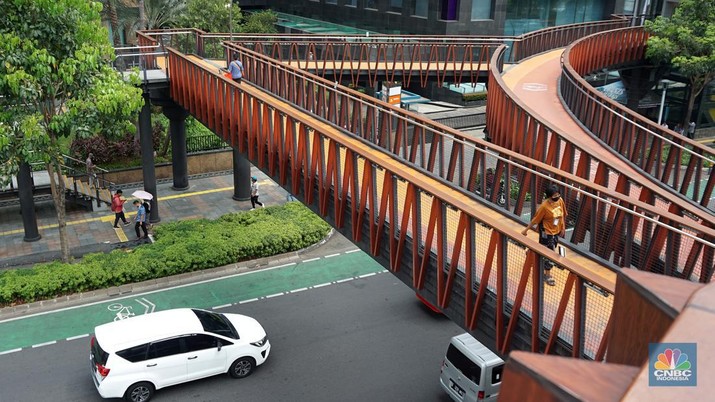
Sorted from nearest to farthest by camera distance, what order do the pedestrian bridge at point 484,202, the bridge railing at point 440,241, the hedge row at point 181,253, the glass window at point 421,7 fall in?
the bridge railing at point 440,241
the pedestrian bridge at point 484,202
the hedge row at point 181,253
the glass window at point 421,7

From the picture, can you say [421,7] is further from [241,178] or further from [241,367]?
[241,367]

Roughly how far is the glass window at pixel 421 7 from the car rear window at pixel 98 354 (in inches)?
1353

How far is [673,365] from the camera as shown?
249cm

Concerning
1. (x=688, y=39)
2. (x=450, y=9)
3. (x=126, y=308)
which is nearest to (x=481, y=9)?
(x=450, y=9)

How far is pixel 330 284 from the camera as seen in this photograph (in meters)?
21.2

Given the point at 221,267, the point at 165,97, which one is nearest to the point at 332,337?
the point at 221,267

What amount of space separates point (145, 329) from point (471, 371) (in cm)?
724

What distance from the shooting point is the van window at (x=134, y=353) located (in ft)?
48.4

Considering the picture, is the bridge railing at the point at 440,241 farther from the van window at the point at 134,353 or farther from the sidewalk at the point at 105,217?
the sidewalk at the point at 105,217

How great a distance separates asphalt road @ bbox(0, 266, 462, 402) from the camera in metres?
15.6

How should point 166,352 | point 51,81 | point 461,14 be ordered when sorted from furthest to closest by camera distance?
1. point 461,14
2. point 51,81
3. point 166,352

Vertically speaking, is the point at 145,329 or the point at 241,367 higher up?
the point at 145,329

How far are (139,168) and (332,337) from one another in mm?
14884

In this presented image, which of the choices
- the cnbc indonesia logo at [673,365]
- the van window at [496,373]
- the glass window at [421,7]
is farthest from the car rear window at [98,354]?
the glass window at [421,7]
